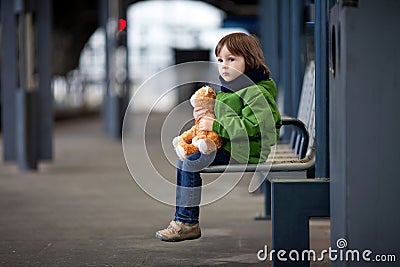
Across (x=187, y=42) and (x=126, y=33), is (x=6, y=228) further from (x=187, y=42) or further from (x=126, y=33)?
(x=187, y=42)

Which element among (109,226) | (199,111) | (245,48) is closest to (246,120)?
(199,111)

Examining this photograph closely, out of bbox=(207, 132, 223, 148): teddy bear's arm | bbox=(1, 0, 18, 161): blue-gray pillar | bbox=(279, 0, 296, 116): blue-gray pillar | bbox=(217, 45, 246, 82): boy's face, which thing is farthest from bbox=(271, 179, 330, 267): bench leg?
bbox=(1, 0, 18, 161): blue-gray pillar

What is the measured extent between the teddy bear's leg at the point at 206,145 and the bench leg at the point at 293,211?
508 mm

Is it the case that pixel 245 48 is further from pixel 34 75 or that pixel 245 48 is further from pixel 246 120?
pixel 34 75

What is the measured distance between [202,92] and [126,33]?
48.4ft

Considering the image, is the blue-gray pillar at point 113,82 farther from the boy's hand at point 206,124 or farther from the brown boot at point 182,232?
the boy's hand at point 206,124

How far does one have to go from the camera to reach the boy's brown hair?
4.84 metres

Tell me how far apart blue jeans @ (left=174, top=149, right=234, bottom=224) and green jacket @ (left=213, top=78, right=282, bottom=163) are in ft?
0.27

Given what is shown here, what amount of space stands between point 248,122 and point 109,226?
2089mm

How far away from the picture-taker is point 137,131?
20.9m

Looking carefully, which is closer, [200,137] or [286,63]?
[200,137]

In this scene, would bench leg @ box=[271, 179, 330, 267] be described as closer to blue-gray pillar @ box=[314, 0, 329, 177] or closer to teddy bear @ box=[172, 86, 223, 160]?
blue-gray pillar @ box=[314, 0, 329, 177]

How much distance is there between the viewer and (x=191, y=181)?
16.1 ft

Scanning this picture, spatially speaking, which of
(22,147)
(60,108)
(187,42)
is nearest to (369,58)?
(22,147)
